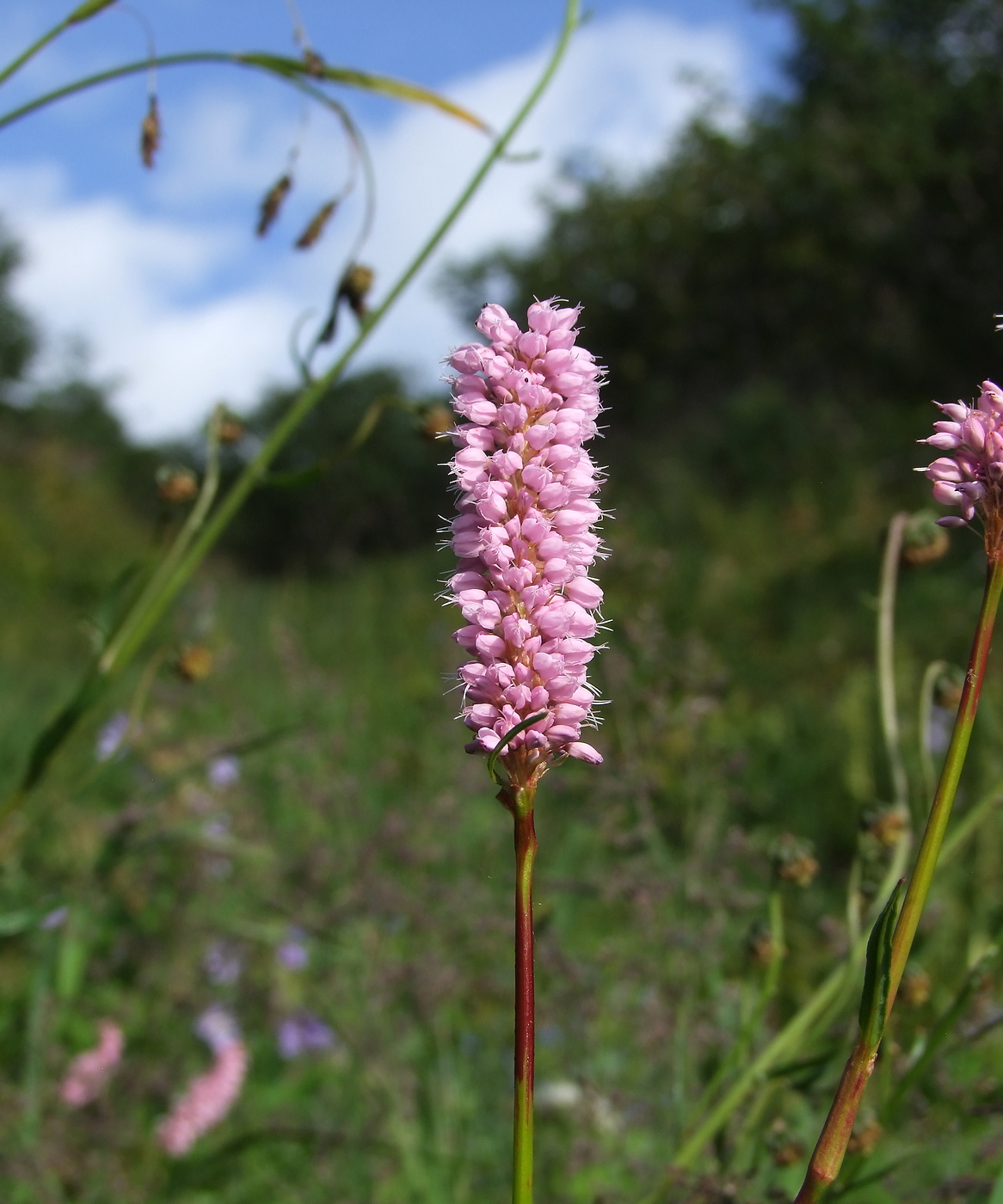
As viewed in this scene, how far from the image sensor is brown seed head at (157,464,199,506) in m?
1.53

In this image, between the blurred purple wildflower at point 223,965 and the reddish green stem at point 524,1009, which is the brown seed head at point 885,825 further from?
the blurred purple wildflower at point 223,965

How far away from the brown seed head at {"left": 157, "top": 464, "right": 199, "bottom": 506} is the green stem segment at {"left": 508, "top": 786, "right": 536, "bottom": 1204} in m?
1.05

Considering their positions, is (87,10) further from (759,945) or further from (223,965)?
(223,965)

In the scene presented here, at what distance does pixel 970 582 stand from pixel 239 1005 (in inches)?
230

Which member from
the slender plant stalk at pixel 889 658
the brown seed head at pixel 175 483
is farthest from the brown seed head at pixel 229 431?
the slender plant stalk at pixel 889 658

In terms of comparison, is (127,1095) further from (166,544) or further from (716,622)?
(716,622)

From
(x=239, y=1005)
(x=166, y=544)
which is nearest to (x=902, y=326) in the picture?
(x=239, y=1005)

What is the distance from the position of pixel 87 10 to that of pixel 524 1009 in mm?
1090

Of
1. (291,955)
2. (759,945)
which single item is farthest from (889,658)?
(291,955)

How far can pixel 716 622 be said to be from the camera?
7754 mm

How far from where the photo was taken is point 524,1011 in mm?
563

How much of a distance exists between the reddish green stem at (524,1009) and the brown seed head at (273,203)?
983mm

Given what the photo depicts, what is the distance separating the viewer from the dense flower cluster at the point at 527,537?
0.61 meters

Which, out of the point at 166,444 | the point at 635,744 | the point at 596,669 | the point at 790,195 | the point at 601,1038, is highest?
the point at 166,444
